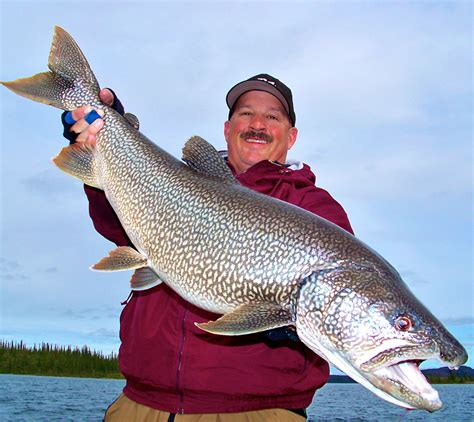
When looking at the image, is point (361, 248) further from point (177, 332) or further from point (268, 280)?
point (177, 332)

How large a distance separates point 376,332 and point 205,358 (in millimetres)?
1512

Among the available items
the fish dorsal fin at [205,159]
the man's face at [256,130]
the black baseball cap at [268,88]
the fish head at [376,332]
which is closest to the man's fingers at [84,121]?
the fish dorsal fin at [205,159]

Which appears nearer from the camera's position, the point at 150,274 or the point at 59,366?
the point at 150,274

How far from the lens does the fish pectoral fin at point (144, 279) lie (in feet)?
15.3

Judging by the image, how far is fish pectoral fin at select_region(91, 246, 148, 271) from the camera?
4.73 meters

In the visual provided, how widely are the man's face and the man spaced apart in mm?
812

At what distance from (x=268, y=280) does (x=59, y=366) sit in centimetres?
3711

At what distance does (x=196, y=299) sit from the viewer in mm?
4297

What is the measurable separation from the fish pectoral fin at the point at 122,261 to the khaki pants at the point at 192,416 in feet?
4.02

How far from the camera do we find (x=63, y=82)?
5684 millimetres

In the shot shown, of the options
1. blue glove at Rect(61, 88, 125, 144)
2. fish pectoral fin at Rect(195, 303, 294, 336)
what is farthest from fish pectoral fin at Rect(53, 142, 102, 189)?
fish pectoral fin at Rect(195, 303, 294, 336)

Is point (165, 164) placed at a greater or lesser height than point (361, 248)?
greater

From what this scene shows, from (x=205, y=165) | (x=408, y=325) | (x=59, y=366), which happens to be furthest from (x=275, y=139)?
(x=59, y=366)

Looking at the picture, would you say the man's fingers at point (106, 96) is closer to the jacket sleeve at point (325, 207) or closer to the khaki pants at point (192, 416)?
the jacket sleeve at point (325, 207)
